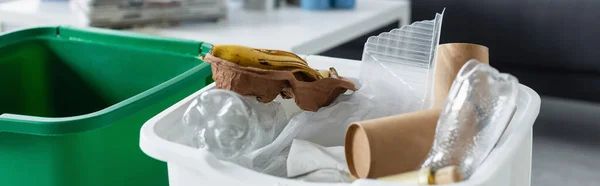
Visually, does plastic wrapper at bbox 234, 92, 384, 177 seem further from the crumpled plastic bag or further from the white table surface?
the white table surface

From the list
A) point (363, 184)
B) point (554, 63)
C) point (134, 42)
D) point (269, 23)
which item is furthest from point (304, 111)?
point (554, 63)

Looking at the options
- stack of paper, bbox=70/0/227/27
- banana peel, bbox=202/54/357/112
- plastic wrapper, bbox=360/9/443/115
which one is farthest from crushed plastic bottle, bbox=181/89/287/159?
stack of paper, bbox=70/0/227/27

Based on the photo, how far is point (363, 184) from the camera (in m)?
0.47

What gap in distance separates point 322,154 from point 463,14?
1251mm

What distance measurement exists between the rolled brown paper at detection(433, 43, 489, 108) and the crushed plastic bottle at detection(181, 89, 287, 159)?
5.6 inches

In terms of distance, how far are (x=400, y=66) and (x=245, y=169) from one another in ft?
0.67

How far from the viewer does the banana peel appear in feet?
1.87

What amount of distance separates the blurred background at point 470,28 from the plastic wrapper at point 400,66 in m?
0.67

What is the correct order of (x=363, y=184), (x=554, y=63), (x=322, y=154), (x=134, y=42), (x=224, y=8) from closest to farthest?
(x=363, y=184), (x=322, y=154), (x=134, y=42), (x=224, y=8), (x=554, y=63)

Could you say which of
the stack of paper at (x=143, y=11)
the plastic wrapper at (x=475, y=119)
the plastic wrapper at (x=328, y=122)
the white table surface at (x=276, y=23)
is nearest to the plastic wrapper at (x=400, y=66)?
the plastic wrapper at (x=328, y=122)

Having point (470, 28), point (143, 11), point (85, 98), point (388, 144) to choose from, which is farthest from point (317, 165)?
point (470, 28)

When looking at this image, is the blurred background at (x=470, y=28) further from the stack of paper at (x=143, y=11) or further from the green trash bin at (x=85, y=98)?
the green trash bin at (x=85, y=98)

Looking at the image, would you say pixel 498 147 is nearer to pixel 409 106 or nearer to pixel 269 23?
pixel 409 106

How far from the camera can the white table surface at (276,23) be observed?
4.55 ft
